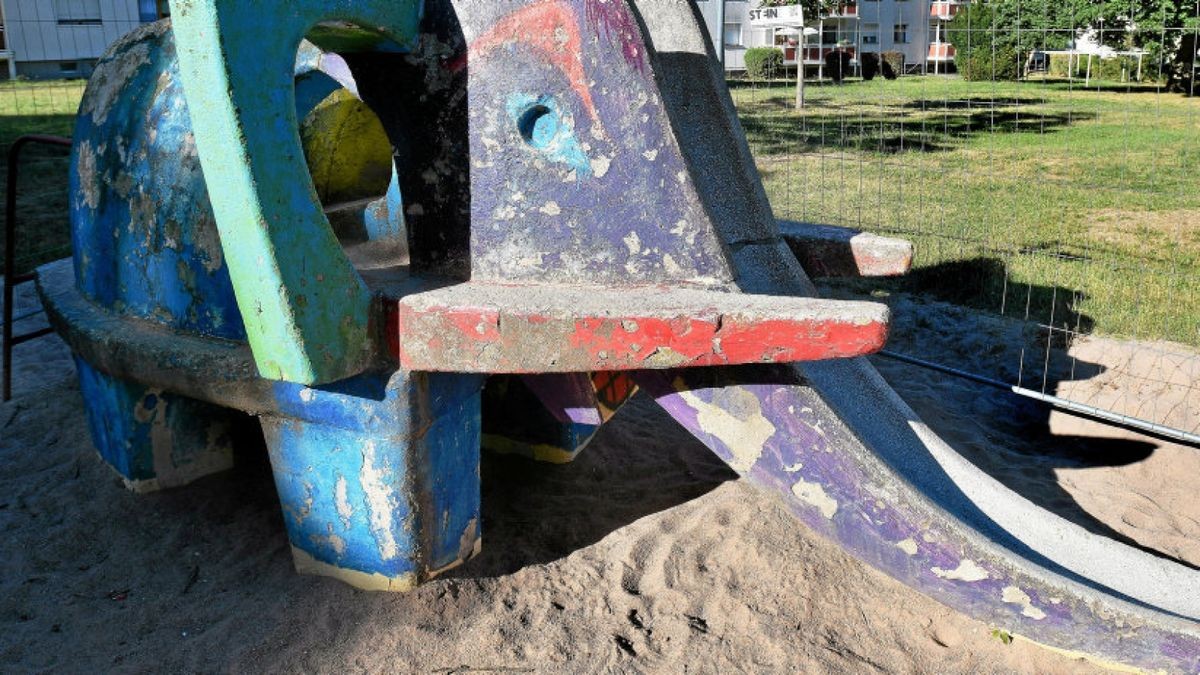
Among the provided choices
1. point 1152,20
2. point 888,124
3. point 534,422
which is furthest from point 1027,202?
point 1152,20

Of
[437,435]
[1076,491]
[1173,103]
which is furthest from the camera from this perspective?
[1173,103]

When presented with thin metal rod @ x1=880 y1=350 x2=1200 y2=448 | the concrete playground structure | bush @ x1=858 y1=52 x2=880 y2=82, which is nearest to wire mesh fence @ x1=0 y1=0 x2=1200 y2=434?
thin metal rod @ x1=880 y1=350 x2=1200 y2=448

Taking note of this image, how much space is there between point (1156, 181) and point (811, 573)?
702 centimetres

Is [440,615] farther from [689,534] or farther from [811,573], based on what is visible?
[811,573]

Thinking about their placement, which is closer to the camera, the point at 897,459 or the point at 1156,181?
the point at 897,459

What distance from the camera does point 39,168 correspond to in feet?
29.7

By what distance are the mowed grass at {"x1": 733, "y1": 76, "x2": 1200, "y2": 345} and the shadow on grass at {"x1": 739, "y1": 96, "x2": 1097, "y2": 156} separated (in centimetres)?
4

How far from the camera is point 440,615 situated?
276 centimetres

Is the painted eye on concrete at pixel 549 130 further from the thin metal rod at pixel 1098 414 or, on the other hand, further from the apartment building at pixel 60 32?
the apartment building at pixel 60 32

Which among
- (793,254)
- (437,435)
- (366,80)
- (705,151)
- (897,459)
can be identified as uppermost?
(366,80)

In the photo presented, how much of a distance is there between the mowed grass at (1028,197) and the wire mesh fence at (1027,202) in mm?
22

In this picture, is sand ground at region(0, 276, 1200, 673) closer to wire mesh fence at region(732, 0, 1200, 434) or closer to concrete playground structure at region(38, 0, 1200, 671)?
concrete playground structure at region(38, 0, 1200, 671)

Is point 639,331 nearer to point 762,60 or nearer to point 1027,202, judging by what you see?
point 1027,202

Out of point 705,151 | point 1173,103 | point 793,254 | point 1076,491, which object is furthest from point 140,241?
point 1173,103
